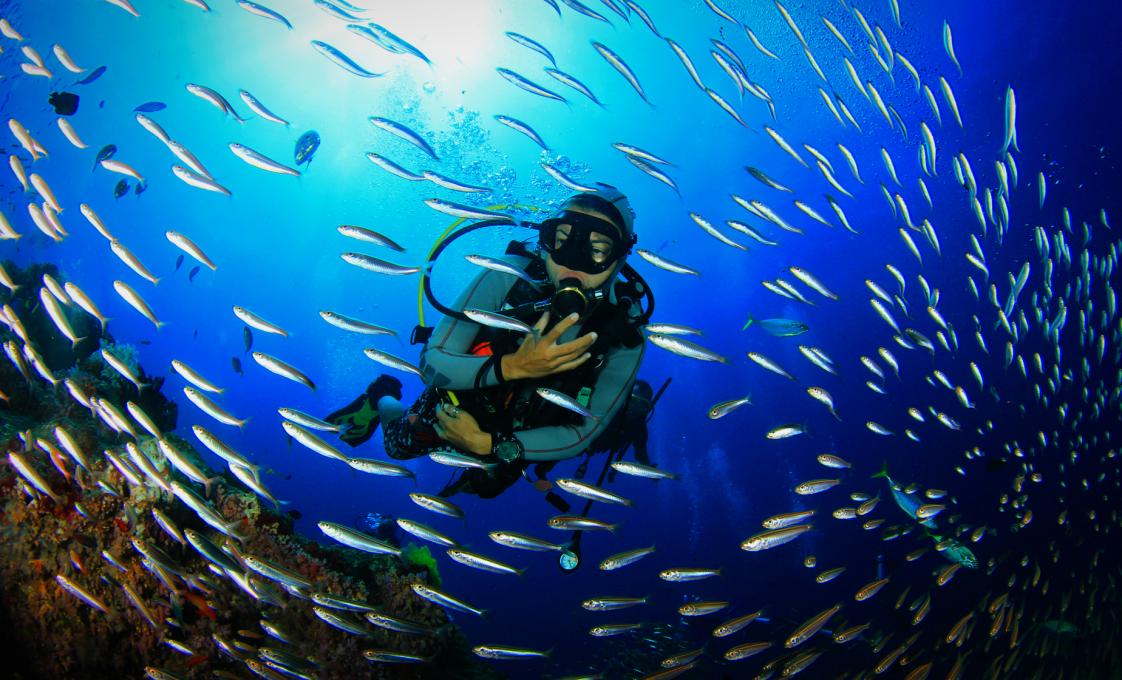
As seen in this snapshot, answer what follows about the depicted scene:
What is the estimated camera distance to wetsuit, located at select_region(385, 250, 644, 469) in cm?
361

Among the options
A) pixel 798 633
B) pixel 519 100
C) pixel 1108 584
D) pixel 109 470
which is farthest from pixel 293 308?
pixel 1108 584

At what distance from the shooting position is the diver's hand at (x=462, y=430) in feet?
11.7

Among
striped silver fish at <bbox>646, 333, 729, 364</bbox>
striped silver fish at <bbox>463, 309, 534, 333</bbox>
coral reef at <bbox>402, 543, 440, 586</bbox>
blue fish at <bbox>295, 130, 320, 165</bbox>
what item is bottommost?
coral reef at <bbox>402, 543, 440, 586</bbox>

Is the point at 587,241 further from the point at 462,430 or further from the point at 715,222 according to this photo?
the point at 715,222

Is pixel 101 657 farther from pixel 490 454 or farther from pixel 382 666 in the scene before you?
pixel 490 454

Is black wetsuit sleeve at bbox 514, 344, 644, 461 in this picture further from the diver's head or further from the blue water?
the blue water

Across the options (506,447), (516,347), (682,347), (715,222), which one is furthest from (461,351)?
(715,222)

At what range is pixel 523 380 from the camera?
12.0 feet

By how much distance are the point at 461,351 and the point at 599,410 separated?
4.22ft

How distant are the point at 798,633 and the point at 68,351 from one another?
1536 centimetres

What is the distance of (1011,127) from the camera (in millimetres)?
6637

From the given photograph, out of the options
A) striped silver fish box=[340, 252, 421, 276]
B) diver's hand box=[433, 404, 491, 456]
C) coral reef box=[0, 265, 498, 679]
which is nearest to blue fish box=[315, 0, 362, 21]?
striped silver fish box=[340, 252, 421, 276]

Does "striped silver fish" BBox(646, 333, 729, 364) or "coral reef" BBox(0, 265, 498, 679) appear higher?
"striped silver fish" BBox(646, 333, 729, 364)

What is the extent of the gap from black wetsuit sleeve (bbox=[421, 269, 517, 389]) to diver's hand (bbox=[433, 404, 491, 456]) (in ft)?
0.65
